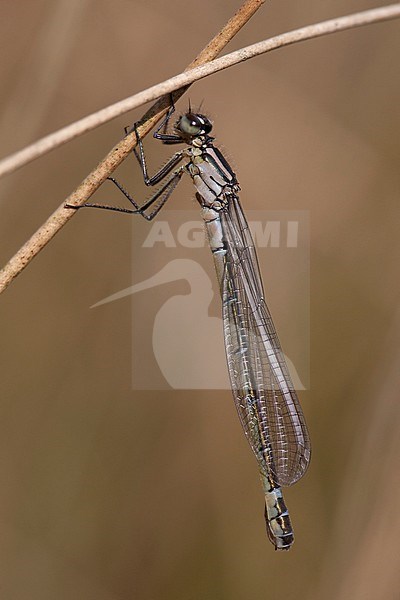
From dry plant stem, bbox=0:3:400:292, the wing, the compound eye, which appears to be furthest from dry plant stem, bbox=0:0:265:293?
the wing

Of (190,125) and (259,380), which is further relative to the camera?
(259,380)

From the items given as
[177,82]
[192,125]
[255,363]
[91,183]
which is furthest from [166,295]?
[177,82]

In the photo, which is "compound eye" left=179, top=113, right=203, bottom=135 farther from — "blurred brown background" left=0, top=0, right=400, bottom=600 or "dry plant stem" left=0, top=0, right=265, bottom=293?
"blurred brown background" left=0, top=0, right=400, bottom=600

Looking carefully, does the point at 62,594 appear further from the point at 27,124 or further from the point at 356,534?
the point at 27,124

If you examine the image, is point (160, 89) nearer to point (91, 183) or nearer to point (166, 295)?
point (91, 183)

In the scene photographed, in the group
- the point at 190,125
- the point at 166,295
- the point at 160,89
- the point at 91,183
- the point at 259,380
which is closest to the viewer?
the point at 160,89

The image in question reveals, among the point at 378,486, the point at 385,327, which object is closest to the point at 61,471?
the point at 378,486

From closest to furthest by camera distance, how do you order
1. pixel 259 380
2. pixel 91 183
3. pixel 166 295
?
pixel 91 183 < pixel 259 380 < pixel 166 295

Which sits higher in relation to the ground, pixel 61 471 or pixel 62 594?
pixel 61 471
